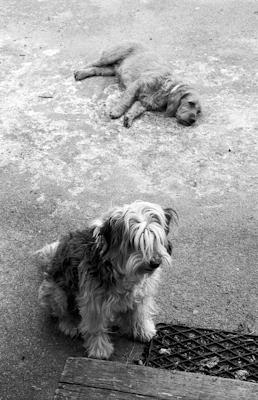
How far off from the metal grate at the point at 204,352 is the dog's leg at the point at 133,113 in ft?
10.2

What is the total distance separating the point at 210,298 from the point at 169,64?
4363 millimetres

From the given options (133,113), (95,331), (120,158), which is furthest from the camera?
(133,113)

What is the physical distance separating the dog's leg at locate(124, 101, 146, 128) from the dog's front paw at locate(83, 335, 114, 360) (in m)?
3.30

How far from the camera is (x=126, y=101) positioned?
7121 millimetres

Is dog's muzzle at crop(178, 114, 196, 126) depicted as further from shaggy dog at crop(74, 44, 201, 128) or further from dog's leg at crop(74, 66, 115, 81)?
dog's leg at crop(74, 66, 115, 81)

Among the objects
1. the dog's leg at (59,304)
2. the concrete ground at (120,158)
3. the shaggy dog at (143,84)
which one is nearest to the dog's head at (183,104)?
the shaggy dog at (143,84)

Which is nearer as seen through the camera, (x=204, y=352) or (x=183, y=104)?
(x=204, y=352)

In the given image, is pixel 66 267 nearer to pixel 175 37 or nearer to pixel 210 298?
pixel 210 298

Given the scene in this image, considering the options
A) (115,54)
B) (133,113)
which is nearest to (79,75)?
(115,54)

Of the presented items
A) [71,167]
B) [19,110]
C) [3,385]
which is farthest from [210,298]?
[19,110]

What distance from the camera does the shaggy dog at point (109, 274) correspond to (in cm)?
357

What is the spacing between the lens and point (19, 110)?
23.8 feet

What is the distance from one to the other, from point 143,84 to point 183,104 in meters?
0.75

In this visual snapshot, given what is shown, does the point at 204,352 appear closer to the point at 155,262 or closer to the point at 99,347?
the point at 99,347
